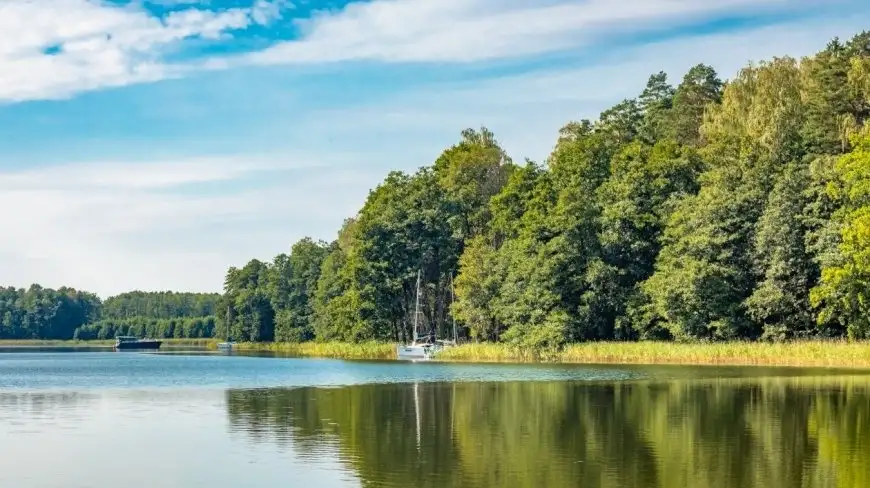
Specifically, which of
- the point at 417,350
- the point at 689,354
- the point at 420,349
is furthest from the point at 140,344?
the point at 689,354

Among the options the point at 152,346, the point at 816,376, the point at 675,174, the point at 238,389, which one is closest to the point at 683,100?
the point at 675,174

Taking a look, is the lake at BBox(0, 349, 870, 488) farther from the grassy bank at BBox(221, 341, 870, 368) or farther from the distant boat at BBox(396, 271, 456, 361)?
the distant boat at BBox(396, 271, 456, 361)

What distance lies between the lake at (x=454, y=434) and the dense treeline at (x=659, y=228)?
16.3 m

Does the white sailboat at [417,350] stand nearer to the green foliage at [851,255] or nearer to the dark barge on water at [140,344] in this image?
the green foliage at [851,255]

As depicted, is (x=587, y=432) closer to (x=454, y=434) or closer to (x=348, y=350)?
(x=454, y=434)

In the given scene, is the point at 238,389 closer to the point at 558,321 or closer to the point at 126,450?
the point at 126,450

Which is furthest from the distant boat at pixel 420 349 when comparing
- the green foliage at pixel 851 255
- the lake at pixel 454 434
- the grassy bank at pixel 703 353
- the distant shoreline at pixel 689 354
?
the lake at pixel 454 434

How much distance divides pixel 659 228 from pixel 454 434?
186 ft

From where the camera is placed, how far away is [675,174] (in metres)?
86.4

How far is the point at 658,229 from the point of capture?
282 feet

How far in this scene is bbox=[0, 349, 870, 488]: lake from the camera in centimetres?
2411

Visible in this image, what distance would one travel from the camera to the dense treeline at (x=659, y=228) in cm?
7250

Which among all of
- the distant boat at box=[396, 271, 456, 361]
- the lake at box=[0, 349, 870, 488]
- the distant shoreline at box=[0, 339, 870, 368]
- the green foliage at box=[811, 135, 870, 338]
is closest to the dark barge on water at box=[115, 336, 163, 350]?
the distant boat at box=[396, 271, 456, 361]

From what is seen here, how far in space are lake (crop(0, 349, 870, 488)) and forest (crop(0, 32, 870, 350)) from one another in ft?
54.4
